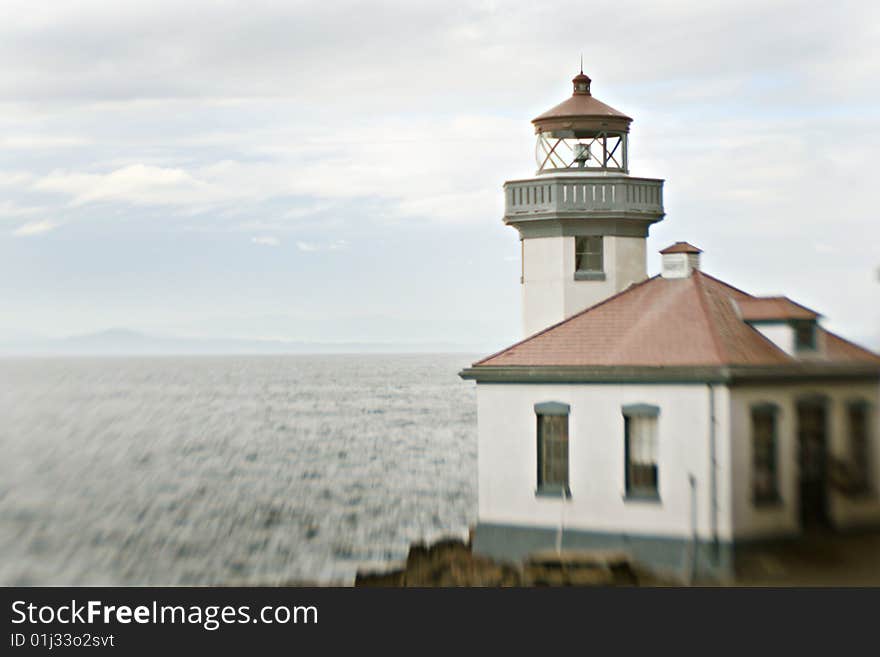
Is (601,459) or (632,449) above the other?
(632,449)

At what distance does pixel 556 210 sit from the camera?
27953 mm

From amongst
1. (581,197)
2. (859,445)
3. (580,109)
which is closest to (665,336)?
(859,445)

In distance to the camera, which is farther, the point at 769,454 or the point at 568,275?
the point at 568,275

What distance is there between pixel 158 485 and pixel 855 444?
43475mm

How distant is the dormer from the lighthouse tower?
465 cm

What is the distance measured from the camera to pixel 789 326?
23.6m

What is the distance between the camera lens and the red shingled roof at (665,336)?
23250 millimetres

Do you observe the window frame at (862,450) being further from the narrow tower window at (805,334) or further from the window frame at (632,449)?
the window frame at (632,449)

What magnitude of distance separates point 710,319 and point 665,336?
92cm

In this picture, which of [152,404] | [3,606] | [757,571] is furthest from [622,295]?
[152,404]

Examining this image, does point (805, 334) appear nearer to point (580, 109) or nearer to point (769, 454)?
point (769, 454)

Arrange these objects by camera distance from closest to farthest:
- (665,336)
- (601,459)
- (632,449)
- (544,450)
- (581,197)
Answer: (632,449) → (601,459) → (665,336) → (544,450) → (581,197)

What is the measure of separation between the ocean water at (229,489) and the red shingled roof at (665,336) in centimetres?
1020

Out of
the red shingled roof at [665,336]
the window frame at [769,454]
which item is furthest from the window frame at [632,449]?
the window frame at [769,454]
